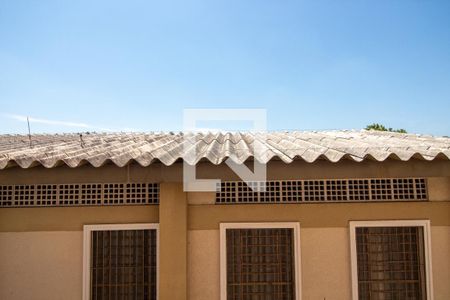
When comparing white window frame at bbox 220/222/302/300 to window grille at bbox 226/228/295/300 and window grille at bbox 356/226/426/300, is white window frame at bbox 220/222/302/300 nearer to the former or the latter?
window grille at bbox 226/228/295/300

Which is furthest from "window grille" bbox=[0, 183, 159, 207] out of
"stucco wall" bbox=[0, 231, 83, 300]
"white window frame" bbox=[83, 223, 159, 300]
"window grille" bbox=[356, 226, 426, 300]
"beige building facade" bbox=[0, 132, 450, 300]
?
"window grille" bbox=[356, 226, 426, 300]

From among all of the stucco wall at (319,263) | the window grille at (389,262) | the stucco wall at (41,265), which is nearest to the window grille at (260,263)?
the stucco wall at (319,263)

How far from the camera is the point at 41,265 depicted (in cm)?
502

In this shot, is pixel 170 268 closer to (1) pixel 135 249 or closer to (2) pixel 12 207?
(1) pixel 135 249

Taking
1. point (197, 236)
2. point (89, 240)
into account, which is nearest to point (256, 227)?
point (197, 236)

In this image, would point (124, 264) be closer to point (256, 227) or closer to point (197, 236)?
point (197, 236)

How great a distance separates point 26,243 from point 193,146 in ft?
8.68

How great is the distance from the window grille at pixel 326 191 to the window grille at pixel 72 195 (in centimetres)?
122

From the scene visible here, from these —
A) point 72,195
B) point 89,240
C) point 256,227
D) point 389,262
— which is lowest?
point 389,262

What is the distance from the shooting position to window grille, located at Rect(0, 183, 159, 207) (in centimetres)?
511

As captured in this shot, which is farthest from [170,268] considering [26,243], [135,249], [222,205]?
[26,243]

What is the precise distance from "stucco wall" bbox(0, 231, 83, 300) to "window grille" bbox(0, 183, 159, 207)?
16.6 inches

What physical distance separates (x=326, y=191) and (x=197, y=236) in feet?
6.21

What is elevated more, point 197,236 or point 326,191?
point 326,191
